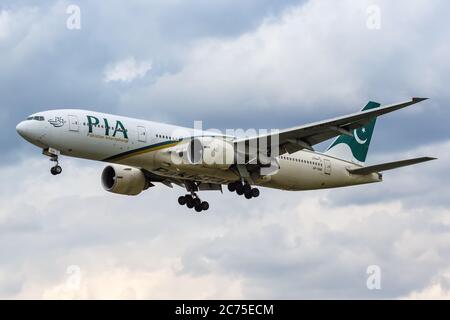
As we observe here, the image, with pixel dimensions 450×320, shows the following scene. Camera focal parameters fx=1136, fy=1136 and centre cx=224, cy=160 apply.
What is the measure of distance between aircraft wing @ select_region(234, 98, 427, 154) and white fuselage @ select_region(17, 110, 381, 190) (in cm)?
306

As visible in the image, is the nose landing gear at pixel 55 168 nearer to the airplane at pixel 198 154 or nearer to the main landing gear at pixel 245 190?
the airplane at pixel 198 154

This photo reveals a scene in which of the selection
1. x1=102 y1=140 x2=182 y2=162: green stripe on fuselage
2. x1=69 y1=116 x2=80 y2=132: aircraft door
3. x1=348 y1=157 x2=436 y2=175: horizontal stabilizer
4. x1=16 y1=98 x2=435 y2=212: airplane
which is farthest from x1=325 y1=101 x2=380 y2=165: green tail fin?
x1=69 y1=116 x2=80 y2=132: aircraft door

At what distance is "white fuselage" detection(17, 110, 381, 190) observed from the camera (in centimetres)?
6869

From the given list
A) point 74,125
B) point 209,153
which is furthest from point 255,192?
point 74,125

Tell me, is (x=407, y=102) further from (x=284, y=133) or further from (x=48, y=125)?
(x=48, y=125)

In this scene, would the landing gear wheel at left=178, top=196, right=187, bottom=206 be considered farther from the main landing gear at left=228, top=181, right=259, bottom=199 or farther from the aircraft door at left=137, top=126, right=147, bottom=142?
the aircraft door at left=137, top=126, right=147, bottom=142

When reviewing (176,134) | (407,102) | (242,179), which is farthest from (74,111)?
(407,102)

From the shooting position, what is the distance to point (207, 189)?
80.2 m

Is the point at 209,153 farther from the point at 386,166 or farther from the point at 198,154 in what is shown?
the point at 386,166

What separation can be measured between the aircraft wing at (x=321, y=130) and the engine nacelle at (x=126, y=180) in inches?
359

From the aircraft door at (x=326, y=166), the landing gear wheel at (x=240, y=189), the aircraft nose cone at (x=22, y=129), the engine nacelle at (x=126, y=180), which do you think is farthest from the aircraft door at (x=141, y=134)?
the aircraft door at (x=326, y=166)

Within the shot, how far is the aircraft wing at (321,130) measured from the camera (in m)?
66.4

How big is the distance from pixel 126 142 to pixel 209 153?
5288 millimetres

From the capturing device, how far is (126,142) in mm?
70125
